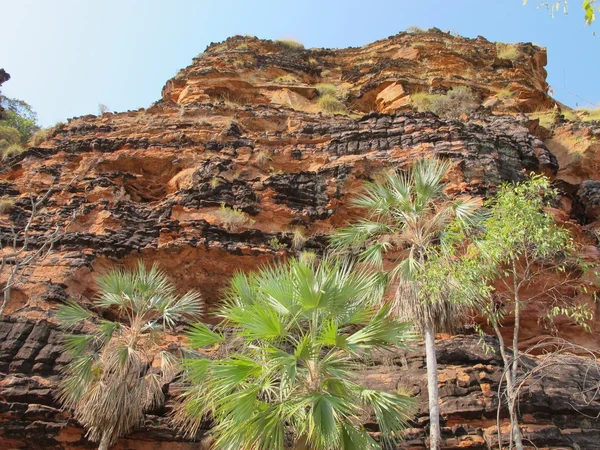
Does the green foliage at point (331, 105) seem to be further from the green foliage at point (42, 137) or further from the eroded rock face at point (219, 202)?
the green foliage at point (42, 137)

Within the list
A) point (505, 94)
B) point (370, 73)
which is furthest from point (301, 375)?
point (370, 73)

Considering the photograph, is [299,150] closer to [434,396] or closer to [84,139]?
[84,139]

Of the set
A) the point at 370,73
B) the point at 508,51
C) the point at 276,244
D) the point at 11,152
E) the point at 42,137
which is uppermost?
the point at 508,51

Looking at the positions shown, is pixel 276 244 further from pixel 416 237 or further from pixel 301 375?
pixel 301 375

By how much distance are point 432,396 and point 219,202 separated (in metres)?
8.87

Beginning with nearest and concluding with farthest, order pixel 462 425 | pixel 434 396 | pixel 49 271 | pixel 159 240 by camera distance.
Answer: pixel 434 396 < pixel 462 425 < pixel 49 271 < pixel 159 240

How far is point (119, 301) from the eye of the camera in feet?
35.5

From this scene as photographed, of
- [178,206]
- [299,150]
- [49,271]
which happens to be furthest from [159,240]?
[299,150]

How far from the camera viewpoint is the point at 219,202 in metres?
15.5

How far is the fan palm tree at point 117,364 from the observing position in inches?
364

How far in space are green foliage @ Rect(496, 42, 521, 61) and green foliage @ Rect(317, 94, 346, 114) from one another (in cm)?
1099

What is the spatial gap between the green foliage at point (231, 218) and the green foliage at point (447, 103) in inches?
429

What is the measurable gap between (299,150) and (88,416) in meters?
11.2

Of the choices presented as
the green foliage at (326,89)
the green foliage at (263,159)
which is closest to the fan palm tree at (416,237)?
the green foliage at (263,159)
